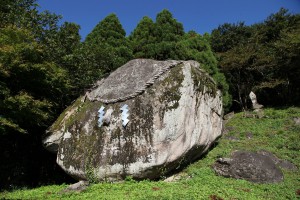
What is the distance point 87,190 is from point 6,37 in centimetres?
619

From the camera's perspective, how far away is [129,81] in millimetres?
11758

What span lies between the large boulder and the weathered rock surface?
119cm

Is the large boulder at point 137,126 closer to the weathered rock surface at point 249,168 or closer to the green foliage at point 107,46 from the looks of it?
the weathered rock surface at point 249,168

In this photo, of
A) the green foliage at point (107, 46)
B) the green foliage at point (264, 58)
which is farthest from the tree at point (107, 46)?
the green foliage at point (264, 58)

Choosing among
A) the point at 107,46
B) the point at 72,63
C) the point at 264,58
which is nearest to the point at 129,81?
the point at 72,63

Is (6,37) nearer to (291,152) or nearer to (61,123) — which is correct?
(61,123)

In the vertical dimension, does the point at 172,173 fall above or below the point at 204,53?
below

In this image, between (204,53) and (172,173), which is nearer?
(172,173)

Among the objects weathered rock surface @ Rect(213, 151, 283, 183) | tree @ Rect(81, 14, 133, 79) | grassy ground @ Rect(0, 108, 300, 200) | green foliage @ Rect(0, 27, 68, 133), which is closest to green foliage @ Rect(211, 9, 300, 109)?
tree @ Rect(81, 14, 133, 79)

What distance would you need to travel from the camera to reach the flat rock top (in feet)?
37.1

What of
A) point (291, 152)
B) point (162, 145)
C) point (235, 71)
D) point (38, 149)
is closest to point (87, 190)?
point (162, 145)

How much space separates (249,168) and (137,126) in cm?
457

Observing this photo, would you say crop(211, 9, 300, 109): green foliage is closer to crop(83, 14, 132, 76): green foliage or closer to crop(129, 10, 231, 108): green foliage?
crop(129, 10, 231, 108): green foliage

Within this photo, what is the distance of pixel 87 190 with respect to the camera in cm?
978
